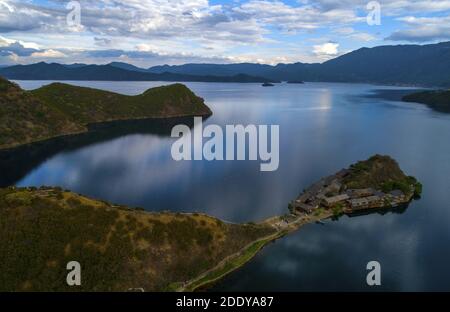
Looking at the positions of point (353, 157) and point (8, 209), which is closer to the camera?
point (8, 209)

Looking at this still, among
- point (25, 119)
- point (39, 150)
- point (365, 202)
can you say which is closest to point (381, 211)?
point (365, 202)

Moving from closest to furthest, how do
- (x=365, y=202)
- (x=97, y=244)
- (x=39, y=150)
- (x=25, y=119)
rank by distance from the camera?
(x=97, y=244)
(x=365, y=202)
(x=39, y=150)
(x=25, y=119)

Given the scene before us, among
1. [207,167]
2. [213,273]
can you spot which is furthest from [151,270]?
[207,167]

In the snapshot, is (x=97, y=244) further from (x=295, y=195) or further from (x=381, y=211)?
(x=381, y=211)

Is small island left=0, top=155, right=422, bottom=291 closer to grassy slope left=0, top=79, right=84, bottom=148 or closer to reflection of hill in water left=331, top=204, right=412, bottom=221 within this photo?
reflection of hill in water left=331, top=204, right=412, bottom=221
